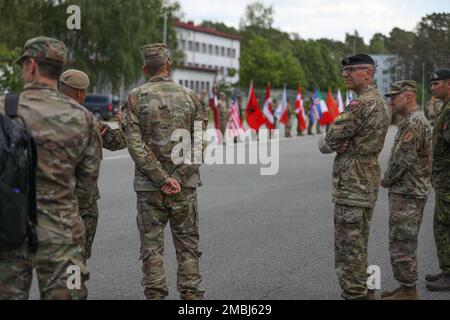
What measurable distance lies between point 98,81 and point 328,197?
35973 millimetres

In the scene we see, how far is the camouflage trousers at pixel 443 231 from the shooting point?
251 inches

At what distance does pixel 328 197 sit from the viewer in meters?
12.1

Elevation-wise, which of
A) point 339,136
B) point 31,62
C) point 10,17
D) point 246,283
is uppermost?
point 10,17

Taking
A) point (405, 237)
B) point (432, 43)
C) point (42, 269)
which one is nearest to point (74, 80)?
point (42, 269)

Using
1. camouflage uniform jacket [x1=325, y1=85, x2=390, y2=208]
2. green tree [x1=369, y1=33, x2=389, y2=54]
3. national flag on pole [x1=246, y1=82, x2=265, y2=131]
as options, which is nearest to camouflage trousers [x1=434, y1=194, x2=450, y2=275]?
camouflage uniform jacket [x1=325, y1=85, x2=390, y2=208]

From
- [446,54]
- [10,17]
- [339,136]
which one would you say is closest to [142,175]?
[339,136]

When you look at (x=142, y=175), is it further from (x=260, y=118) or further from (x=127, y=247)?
(x=260, y=118)

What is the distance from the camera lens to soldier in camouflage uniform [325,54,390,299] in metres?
5.47

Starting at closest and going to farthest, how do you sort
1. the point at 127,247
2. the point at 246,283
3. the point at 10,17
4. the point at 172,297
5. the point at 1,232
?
the point at 1,232
the point at 172,297
the point at 246,283
the point at 127,247
the point at 10,17

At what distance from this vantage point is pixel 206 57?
106 m

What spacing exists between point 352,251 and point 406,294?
0.72m

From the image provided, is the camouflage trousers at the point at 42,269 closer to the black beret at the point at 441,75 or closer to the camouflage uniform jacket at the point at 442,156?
the camouflage uniform jacket at the point at 442,156

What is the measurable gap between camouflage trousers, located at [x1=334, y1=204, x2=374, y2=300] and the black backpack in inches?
104

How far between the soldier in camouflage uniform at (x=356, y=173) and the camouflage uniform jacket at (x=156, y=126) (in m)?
1.15
